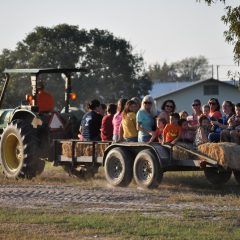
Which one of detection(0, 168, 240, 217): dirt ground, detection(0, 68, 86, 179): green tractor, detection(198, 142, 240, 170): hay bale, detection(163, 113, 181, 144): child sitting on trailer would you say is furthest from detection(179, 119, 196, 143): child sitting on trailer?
detection(0, 68, 86, 179): green tractor

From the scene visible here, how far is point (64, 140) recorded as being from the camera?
18719 mm

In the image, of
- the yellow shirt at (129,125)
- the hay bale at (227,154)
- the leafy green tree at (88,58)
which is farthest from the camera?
the leafy green tree at (88,58)

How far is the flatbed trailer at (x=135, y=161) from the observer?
15.9 m

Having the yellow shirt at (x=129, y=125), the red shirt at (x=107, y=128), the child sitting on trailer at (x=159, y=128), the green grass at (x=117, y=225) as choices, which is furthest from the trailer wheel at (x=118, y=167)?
the green grass at (x=117, y=225)

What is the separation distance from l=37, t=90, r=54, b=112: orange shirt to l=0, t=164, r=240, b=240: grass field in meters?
5.51

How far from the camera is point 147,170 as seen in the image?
54.1 feet

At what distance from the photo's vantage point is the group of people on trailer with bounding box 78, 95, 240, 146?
1623 centimetres

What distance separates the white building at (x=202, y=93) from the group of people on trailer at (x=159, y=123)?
53.6 meters

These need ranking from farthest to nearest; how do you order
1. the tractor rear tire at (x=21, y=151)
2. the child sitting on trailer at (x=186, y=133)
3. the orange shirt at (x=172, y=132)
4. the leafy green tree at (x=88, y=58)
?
the leafy green tree at (x=88, y=58) < the tractor rear tire at (x=21, y=151) < the child sitting on trailer at (x=186, y=133) < the orange shirt at (x=172, y=132)

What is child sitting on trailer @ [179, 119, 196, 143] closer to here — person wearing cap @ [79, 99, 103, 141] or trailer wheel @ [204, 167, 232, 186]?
trailer wheel @ [204, 167, 232, 186]

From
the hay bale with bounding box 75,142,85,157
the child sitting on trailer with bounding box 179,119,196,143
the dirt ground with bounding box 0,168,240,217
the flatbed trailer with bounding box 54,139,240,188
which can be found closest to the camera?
the dirt ground with bounding box 0,168,240,217

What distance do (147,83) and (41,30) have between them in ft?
38.1

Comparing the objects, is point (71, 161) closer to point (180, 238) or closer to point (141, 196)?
point (141, 196)

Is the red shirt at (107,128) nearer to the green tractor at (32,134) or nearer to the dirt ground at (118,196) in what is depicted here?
the dirt ground at (118,196)
